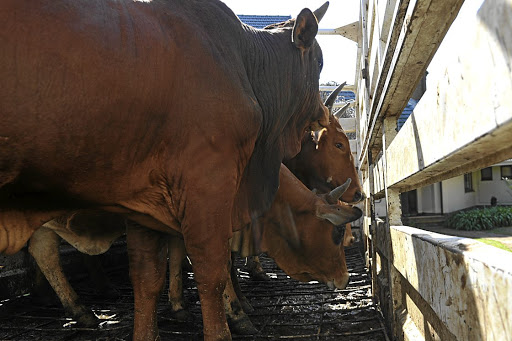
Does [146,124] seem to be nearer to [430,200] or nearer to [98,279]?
[98,279]

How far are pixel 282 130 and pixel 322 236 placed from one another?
106cm

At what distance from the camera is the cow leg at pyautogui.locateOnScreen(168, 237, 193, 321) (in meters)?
3.67

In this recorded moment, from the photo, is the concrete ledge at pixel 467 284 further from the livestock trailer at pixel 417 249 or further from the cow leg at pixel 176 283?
the cow leg at pixel 176 283


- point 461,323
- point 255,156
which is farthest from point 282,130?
point 461,323

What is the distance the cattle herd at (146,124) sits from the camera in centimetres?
178

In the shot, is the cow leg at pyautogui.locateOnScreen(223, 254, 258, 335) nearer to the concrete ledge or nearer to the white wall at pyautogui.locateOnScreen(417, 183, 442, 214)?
the concrete ledge

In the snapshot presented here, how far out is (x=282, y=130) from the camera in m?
3.35

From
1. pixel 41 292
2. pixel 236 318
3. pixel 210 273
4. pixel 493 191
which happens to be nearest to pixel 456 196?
pixel 493 191

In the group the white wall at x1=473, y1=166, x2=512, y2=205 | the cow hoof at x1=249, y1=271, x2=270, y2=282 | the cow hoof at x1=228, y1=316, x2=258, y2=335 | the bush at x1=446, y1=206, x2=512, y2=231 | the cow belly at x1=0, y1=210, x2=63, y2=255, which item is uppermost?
the white wall at x1=473, y1=166, x2=512, y2=205

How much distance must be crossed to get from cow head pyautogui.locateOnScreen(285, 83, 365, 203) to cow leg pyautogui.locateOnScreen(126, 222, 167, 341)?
267 centimetres

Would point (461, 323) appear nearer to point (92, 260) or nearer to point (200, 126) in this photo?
point (200, 126)

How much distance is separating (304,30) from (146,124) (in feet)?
5.20

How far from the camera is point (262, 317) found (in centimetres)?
378

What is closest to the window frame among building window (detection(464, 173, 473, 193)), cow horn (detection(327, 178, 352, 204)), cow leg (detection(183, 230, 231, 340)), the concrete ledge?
building window (detection(464, 173, 473, 193))
